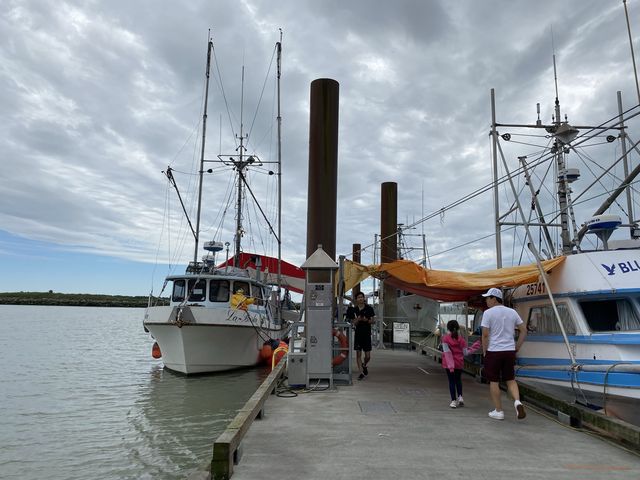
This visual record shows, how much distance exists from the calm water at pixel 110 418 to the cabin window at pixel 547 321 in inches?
261

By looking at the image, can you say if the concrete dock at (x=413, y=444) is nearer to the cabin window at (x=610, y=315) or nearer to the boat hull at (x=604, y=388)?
the boat hull at (x=604, y=388)

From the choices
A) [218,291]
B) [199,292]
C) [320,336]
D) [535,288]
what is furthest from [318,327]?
[199,292]

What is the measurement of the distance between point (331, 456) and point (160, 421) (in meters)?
7.03

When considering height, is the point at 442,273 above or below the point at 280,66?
below

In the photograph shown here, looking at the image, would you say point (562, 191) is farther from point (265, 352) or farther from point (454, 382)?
point (265, 352)

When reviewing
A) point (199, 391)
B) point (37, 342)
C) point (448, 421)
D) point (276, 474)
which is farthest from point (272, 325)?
point (37, 342)

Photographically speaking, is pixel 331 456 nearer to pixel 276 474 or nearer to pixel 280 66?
pixel 276 474

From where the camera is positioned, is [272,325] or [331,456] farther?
[272,325]

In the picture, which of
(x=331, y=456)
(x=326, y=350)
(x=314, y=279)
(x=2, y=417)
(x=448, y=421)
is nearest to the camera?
(x=331, y=456)

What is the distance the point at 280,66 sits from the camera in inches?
963

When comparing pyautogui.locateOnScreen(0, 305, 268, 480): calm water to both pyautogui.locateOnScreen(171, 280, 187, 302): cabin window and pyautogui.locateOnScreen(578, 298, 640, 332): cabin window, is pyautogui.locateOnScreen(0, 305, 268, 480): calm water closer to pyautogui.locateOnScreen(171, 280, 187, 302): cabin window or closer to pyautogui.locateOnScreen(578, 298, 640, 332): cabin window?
pyautogui.locateOnScreen(171, 280, 187, 302): cabin window

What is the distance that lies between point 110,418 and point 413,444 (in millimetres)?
8544

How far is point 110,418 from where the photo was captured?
1119cm

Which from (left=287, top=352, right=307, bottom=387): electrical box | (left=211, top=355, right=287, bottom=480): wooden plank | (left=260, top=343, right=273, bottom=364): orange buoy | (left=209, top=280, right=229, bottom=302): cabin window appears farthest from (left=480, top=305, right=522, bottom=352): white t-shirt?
(left=260, top=343, right=273, bottom=364): orange buoy
